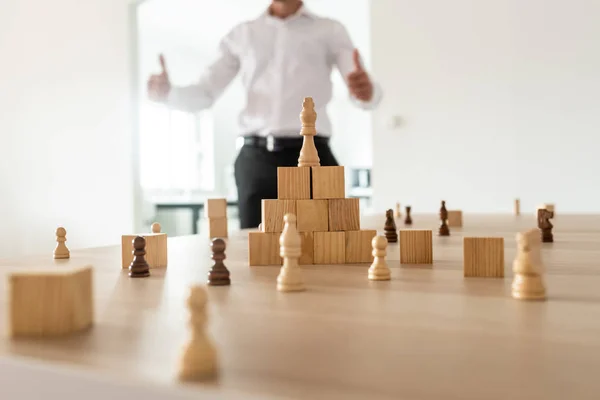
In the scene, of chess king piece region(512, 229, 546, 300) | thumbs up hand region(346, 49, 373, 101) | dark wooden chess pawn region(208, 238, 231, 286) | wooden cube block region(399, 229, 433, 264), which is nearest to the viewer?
chess king piece region(512, 229, 546, 300)

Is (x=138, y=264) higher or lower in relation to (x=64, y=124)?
lower

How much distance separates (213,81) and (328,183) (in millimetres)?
1685

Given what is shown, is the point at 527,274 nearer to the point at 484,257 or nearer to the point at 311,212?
the point at 484,257

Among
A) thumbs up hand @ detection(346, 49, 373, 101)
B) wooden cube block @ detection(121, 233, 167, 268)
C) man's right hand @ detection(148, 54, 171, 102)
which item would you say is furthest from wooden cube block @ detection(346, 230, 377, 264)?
man's right hand @ detection(148, 54, 171, 102)

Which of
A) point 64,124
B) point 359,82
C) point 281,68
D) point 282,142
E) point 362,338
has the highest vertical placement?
point 64,124

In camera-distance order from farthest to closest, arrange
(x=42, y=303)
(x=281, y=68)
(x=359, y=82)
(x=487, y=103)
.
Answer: (x=487, y=103) < (x=281, y=68) < (x=359, y=82) < (x=42, y=303)

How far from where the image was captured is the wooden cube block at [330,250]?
1093 mm

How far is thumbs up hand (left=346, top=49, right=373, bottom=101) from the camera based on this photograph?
7.26 feet

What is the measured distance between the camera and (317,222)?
3.54ft

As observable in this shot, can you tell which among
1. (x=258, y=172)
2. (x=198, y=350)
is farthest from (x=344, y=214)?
(x=258, y=172)

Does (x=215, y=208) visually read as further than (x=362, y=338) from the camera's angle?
Yes

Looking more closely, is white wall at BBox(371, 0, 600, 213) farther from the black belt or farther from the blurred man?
the black belt

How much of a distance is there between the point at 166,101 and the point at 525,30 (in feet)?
9.35

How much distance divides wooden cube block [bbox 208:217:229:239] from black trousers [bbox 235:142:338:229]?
67 centimetres
